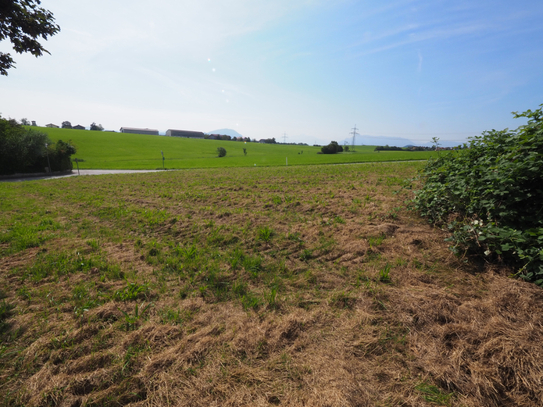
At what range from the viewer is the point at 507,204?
3.96m

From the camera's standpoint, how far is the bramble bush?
3.54 metres

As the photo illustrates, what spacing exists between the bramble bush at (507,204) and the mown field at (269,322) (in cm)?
33

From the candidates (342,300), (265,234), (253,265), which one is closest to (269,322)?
(342,300)

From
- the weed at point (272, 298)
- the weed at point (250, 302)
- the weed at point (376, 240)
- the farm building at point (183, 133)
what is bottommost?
the weed at point (250, 302)

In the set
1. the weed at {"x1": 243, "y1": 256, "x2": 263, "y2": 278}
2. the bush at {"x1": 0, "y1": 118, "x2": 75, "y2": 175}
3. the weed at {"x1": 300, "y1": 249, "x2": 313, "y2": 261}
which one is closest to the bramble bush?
Result: the weed at {"x1": 300, "y1": 249, "x2": 313, "y2": 261}

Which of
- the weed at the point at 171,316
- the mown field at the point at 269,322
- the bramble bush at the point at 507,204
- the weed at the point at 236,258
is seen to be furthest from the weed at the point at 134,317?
the bramble bush at the point at 507,204

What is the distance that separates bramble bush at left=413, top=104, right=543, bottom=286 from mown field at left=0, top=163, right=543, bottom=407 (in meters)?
0.33

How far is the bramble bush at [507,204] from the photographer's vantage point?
3541 millimetres

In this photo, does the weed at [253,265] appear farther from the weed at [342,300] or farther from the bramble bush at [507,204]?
the bramble bush at [507,204]

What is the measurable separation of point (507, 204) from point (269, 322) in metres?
4.42

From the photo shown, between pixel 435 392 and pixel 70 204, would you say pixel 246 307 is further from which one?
pixel 70 204

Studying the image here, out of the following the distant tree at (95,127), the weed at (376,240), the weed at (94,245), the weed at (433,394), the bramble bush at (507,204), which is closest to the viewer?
the weed at (433,394)

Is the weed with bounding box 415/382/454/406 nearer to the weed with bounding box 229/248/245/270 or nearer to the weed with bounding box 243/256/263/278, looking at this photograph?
the weed with bounding box 243/256/263/278

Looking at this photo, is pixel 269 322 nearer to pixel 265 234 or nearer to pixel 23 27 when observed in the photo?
pixel 265 234
